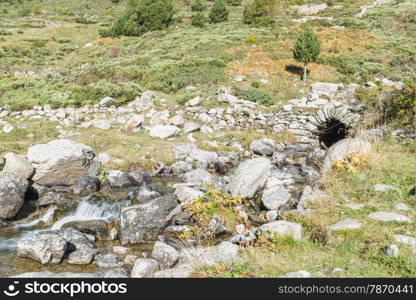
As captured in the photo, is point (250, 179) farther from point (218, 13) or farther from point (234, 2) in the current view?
point (234, 2)

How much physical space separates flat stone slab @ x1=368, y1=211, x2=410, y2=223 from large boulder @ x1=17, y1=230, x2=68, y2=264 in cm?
692

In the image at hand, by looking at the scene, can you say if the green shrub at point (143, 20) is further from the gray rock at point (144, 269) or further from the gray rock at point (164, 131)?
the gray rock at point (144, 269)

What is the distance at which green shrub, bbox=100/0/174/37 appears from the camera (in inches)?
1976

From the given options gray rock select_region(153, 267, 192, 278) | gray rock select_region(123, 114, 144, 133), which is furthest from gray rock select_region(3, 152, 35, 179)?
gray rock select_region(153, 267, 192, 278)

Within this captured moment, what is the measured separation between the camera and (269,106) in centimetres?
2262

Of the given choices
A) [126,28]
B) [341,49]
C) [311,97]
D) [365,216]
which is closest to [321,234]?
[365,216]

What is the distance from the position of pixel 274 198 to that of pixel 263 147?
22.8 ft

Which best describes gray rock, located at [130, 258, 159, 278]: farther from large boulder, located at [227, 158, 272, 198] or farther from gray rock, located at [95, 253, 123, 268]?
large boulder, located at [227, 158, 272, 198]

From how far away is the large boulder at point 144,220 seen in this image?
30.0ft

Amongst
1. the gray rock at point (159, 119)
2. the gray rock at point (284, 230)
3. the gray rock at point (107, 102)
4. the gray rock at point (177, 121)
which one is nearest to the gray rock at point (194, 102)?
the gray rock at point (159, 119)

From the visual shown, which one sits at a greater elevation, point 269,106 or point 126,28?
point 126,28

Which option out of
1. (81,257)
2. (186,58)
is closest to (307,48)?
(186,58)

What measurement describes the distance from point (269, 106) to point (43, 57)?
102ft

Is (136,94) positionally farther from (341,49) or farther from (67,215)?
(341,49)
